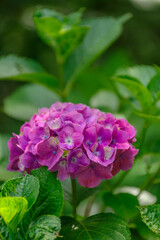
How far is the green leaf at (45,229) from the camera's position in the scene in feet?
2.22

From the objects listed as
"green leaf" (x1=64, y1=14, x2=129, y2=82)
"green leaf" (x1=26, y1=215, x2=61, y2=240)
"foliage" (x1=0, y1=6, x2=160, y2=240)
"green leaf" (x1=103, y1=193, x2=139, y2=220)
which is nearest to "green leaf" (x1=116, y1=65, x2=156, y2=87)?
"foliage" (x1=0, y1=6, x2=160, y2=240)

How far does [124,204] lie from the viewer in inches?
38.2

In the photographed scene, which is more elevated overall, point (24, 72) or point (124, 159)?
point (124, 159)

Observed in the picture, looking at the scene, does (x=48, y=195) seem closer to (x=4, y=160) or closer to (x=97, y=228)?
(x=97, y=228)

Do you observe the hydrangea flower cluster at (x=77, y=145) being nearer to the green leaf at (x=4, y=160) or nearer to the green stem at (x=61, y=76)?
the green leaf at (x=4, y=160)

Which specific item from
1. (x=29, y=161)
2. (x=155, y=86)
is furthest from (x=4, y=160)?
(x=155, y=86)

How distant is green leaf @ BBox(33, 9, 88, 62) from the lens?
1215 mm

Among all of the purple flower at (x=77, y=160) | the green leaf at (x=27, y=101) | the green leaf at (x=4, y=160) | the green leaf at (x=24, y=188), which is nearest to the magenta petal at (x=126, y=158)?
the purple flower at (x=77, y=160)

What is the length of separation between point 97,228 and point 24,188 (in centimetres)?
18

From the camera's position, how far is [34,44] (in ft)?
8.17

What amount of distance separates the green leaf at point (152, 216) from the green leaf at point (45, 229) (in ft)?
0.53

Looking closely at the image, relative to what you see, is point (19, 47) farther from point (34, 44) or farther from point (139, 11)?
point (139, 11)

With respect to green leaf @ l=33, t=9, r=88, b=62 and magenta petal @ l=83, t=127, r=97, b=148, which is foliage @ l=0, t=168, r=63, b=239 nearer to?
magenta petal @ l=83, t=127, r=97, b=148

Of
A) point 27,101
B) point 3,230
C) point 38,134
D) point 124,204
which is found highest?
point 38,134
